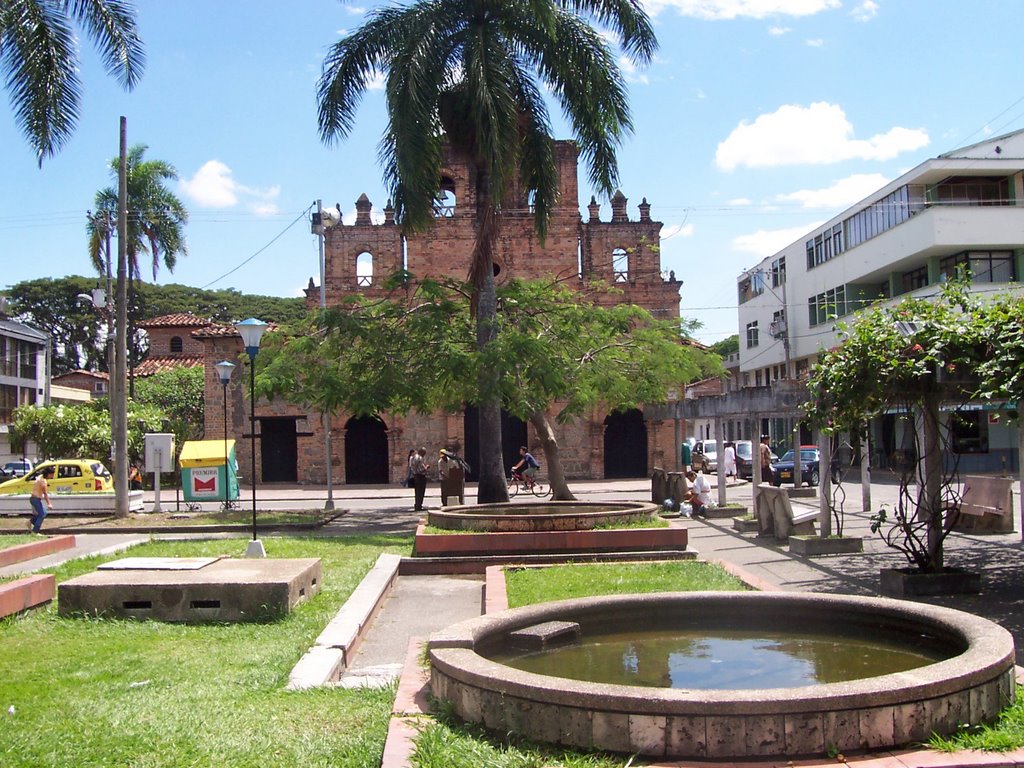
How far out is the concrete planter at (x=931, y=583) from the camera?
378 inches

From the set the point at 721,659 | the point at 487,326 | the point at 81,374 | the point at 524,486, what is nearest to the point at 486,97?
the point at 487,326

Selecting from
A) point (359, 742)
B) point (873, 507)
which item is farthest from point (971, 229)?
point (359, 742)

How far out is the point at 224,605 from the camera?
28.4ft

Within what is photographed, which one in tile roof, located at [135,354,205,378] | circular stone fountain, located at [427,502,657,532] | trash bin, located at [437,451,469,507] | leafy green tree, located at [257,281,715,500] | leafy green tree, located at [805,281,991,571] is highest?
tile roof, located at [135,354,205,378]

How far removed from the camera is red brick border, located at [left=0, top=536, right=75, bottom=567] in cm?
1220

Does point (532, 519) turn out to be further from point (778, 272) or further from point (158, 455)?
point (778, 272)

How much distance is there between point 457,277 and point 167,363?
1709cm

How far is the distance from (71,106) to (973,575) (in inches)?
453

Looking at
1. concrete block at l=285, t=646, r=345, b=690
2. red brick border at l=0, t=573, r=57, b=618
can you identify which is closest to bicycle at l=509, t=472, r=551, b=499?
red brick border at l=0, t=573, r=57, b=618

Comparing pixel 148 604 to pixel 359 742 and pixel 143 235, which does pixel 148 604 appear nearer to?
pixel 359 742

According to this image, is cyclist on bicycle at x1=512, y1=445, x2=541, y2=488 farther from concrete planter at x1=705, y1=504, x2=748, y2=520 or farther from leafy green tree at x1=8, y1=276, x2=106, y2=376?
leafy green tree at x1=8, y1=276, x2=106, y2=376

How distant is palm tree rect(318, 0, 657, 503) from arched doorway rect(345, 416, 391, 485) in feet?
63.6

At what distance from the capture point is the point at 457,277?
35.8 m

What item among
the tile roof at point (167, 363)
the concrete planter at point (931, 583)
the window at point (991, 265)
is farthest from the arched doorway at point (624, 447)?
the concrete planter at point (931, 583)
